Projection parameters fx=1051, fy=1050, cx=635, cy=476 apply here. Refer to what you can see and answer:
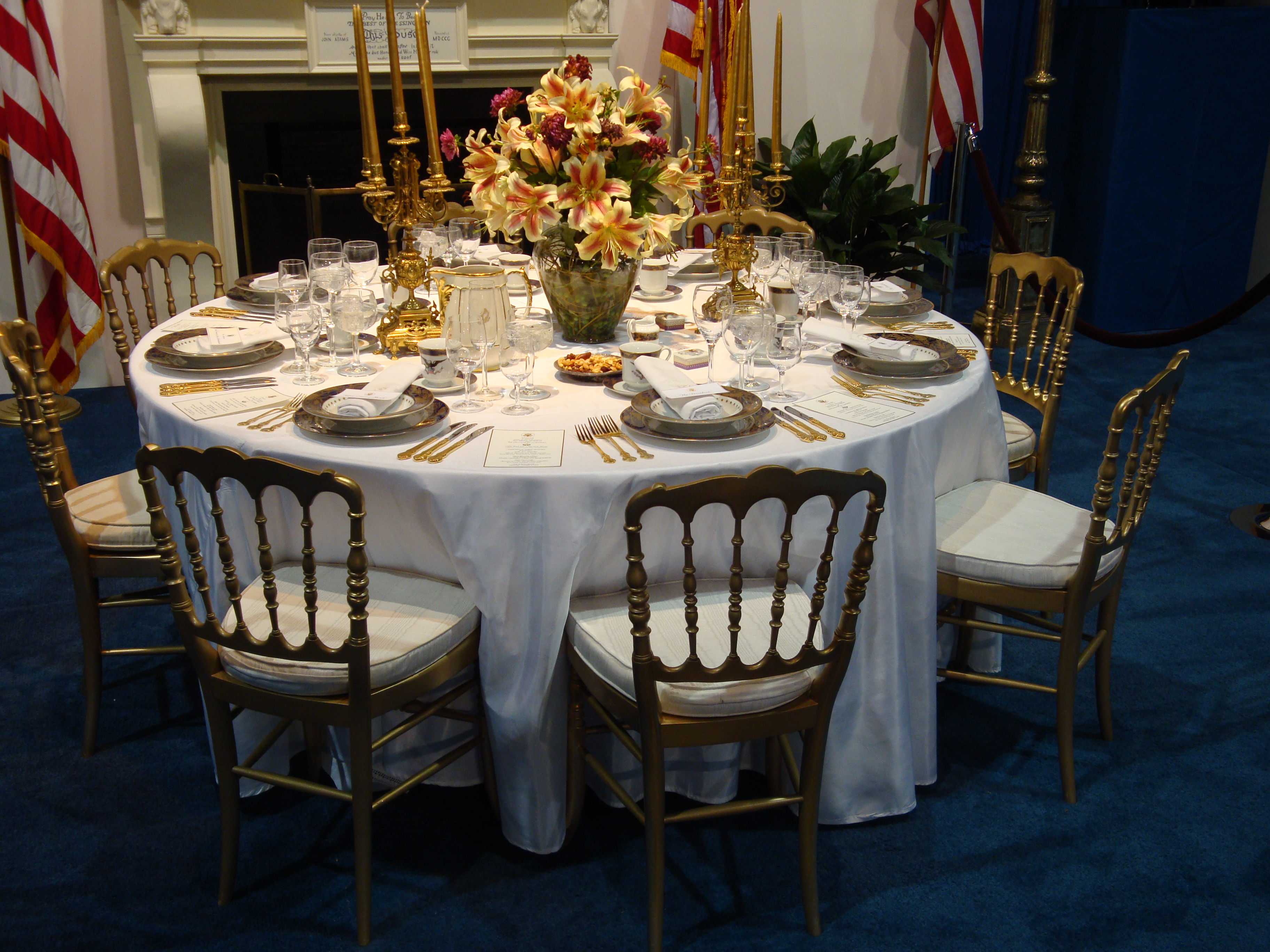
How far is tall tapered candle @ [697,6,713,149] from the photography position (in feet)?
11.7

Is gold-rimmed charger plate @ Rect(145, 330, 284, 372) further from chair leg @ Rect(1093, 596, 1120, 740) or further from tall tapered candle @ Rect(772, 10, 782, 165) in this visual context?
chair leg @ Rect(1093, 596, 1120, 740)

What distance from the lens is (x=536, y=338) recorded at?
216cm

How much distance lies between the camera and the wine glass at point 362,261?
113 inches

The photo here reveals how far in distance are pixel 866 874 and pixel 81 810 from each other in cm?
166

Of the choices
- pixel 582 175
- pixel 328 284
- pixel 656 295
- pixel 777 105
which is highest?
pixel 777 105

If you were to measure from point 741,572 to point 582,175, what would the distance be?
39.4 inches

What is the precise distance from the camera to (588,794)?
2295 millimetres

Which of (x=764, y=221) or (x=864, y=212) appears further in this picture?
(x=864, y=212)

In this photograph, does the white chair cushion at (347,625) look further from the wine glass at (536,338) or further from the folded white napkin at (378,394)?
the wine glass at (536,338)

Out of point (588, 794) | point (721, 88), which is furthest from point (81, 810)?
point (721, 88)

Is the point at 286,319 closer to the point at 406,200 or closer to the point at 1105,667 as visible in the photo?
the point at 406,200

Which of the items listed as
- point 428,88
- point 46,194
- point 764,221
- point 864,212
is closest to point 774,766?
point 428,88

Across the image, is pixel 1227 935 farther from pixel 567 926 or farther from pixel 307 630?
pixel 307 630

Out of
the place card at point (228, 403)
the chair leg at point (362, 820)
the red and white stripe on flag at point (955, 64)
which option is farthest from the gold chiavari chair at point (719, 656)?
the red and white stripe on flag at point (955, 64)
